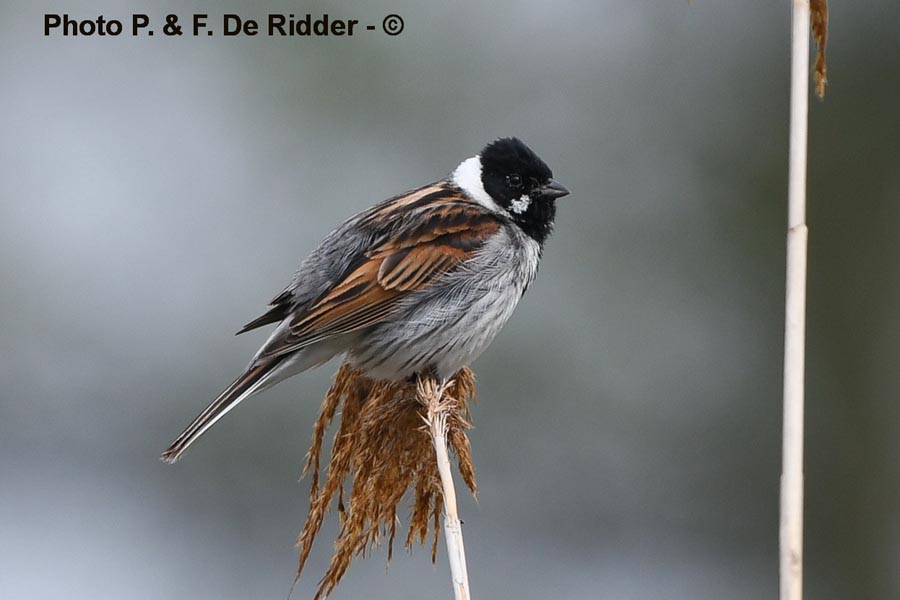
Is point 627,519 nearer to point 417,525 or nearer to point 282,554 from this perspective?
point 282,554

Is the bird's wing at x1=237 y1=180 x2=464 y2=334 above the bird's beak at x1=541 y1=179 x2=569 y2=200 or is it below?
below

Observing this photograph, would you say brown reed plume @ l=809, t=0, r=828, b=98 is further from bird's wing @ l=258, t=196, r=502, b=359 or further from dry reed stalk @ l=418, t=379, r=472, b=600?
bird's wing @ l=258, t=196, r=502, b=359

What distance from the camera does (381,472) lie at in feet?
9.65

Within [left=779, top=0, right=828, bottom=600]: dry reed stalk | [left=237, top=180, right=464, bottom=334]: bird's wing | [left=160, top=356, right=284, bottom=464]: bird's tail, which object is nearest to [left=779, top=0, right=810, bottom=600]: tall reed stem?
[left=779, top=0, right=828, bottom=600]: dry reed stalk

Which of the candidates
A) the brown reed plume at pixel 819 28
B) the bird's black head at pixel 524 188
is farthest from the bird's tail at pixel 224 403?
the brown reed plume at pixel 819 28

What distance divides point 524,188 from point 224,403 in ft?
4.66

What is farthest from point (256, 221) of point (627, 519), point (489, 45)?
point (627, 519)

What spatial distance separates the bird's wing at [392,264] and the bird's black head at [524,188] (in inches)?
6.1

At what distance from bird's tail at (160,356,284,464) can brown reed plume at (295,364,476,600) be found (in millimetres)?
455

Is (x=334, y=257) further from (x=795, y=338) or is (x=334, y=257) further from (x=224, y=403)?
(x=795, y=338)

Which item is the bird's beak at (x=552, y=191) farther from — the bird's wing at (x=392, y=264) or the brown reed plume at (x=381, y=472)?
the brown reed plume at (x=381, y=472)

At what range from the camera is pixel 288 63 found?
284 inches

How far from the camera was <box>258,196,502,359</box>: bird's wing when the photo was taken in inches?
153

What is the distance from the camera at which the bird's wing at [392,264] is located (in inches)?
153
